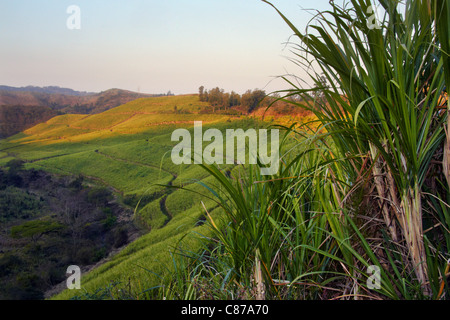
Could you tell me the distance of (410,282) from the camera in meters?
0.88

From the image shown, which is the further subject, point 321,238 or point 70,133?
point 70,133

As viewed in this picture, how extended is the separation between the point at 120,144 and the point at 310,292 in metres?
12.2

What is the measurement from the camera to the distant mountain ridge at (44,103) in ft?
38.5

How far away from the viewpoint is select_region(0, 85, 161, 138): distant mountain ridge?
11.7 m

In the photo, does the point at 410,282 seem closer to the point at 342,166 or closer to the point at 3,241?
the point at 342,166

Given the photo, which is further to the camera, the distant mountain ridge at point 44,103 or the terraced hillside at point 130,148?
the distant mountain ridge at point 44,103

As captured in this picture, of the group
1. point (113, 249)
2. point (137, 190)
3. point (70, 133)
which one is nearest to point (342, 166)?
point (113, 249)

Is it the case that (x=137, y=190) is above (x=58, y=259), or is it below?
above

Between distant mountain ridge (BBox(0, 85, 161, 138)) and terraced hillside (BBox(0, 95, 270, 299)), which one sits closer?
terraced hillside (BBox(0, 95, 270, 299))

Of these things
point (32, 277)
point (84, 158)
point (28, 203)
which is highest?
point (84, 158)

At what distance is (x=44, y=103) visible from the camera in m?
12.5

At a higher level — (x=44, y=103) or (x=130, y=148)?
(x=44, y=103)
